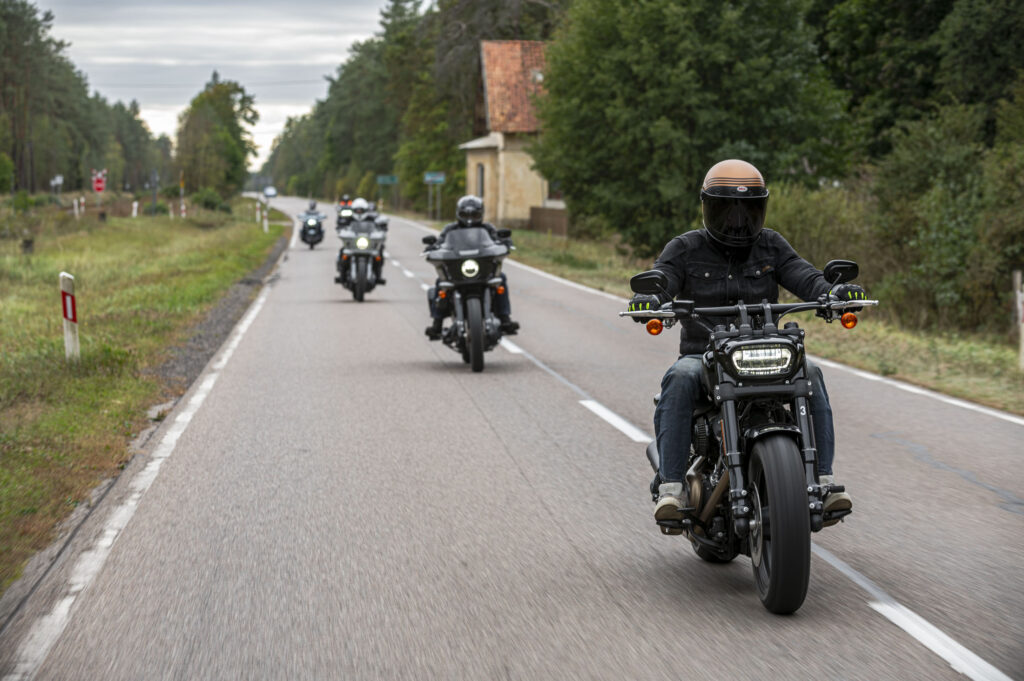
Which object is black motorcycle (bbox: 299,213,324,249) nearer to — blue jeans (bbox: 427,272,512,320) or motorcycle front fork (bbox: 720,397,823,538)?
blue jeans (bbox: 427,272,512,320)

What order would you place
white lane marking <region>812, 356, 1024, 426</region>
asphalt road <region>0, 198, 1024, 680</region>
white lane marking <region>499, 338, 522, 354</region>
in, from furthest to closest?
1. white lane marking <region>499, 338, 522, 354</region>
2. white lane marking <region>812, 356, 1024, 426</region>
3. asphalt road <region>0, 198, 1024, 680</region>

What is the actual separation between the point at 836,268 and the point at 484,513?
7.39 ft

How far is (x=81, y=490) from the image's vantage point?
7012mm

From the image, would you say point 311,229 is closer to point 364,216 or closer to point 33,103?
point 364,216

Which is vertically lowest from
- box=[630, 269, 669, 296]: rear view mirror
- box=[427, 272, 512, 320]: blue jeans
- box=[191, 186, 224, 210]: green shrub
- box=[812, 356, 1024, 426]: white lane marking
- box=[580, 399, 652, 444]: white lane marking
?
box=[191, 186, 224, 210]: green shrub

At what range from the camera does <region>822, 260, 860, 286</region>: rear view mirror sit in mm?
5172

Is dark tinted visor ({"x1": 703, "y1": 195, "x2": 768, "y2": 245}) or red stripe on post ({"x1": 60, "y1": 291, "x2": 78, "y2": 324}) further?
red stripe on post ({"x1": 60, "y1": 291, "x2": 78, "y2": 324})

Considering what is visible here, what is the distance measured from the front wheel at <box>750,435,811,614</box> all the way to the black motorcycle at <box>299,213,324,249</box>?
38.1 meters

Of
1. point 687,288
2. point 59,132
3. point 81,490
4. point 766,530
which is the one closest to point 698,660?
point 766,530

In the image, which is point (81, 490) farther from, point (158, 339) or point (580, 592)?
point (158, 339)

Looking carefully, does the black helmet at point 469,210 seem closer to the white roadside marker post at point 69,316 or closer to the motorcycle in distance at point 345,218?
the white roadside marker post at point 69,316

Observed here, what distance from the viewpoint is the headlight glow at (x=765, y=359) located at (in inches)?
179

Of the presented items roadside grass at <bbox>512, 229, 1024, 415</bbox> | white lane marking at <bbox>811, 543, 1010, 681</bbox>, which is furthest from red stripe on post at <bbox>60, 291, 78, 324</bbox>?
white lane marking at <bbox>811, 543, 1010, 681</bbox>

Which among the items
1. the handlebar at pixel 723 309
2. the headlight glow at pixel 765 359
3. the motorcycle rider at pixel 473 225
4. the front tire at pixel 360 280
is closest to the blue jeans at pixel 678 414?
the handlebar at pixel 723 309
